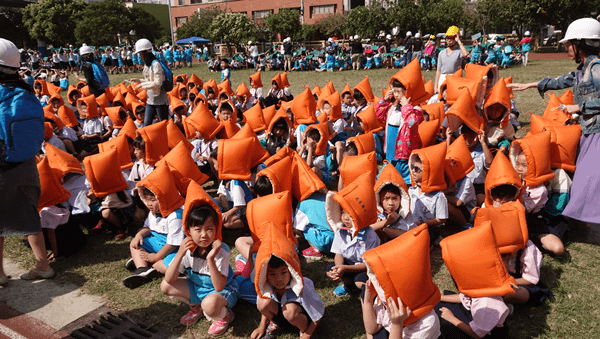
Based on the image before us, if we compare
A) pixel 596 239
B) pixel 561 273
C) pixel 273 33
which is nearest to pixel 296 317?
pixel 561 273

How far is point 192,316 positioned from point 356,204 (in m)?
1.66

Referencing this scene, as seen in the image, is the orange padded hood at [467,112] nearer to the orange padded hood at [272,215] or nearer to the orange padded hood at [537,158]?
the orange padded hood at [537,158]

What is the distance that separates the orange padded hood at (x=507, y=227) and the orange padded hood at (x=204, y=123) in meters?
4.23

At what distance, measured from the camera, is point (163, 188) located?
3.86 meters

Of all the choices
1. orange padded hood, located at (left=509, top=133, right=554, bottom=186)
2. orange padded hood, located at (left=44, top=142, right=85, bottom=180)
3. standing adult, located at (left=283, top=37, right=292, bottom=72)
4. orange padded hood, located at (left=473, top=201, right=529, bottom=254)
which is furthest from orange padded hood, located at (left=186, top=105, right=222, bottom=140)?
standing adult, located at (left=283, top=37, right=292, bottom=72)

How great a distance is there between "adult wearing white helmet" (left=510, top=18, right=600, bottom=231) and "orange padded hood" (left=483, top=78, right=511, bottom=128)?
3.67ft

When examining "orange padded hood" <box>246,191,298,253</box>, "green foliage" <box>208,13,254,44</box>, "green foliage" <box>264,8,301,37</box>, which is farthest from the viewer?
"green foliage" <box>264,8,301,37</box>

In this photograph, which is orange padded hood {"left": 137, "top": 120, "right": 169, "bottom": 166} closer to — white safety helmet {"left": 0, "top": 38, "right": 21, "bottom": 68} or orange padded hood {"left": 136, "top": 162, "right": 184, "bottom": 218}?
orange padded hood {"left": 136, "top": 162, "right": 184, "bottom": 218}

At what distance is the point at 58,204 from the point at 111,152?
0.80 metres

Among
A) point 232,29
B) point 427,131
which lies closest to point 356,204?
point 427,131

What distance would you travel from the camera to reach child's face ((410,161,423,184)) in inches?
170

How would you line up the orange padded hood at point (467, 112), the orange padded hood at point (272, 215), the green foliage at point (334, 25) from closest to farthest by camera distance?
the orange padded hood at point (272, 215), the orange padded hood at point (467, 112), the green foliage at point (334, 25)

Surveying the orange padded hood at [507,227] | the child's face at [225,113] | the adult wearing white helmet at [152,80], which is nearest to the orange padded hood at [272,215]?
the orange padded hood at [507,227]

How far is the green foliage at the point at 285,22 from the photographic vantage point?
42.5 metres
